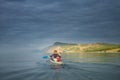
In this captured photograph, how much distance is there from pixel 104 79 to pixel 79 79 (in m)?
6.77

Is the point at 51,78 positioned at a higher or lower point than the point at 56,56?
lower

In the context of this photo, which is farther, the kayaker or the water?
the kayaker

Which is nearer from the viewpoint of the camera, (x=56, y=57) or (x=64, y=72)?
(x=64, y=72)

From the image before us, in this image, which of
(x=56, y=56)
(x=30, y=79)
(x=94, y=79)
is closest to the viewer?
(x=94, y=79)

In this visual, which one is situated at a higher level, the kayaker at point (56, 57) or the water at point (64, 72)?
the kayaker at point (56, 57)

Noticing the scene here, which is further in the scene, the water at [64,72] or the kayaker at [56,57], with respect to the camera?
the kayaker at [56,57]

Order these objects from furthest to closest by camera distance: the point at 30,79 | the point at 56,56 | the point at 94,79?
the point at 56,56, the point at 30,79, the point at 94,79

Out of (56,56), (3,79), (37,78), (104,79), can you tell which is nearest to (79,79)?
(104,79)

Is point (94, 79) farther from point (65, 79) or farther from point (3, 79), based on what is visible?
point (3, 79)

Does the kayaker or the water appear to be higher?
the kayaker

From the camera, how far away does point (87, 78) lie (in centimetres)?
6016

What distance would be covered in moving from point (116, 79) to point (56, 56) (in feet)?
156

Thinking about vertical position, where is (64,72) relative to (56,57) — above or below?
below

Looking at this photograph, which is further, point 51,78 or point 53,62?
point 53,62
